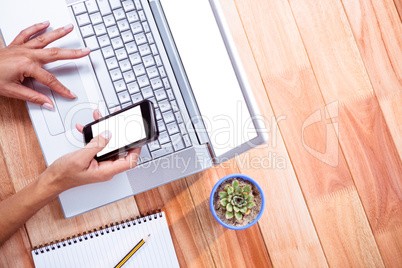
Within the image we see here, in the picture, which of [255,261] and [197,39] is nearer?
[197,39]

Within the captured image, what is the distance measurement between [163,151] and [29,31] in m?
0.41

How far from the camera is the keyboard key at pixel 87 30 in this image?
672mm

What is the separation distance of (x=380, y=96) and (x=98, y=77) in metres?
0.76

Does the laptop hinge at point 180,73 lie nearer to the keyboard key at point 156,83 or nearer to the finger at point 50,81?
the keyboard key at point 156,83

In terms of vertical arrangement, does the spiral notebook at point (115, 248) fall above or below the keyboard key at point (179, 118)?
below

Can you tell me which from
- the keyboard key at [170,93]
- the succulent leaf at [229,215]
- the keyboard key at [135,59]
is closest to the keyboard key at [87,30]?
the keyboard key at [135,59]

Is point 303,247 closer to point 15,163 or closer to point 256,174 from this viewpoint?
point 256,174

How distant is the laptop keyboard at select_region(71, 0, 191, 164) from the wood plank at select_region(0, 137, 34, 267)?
1.29ft

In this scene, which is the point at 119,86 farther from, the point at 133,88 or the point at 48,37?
the point at 48,37

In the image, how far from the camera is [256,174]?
84 centimetres

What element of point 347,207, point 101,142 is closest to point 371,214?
point 347,207

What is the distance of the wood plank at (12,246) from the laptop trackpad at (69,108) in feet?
0.81

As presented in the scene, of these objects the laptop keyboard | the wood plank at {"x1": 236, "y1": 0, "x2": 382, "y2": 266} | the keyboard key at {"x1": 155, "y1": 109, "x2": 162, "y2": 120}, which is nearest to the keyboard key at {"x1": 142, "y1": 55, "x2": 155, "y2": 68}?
the laptop keyboard

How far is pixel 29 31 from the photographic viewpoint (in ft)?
2.28
